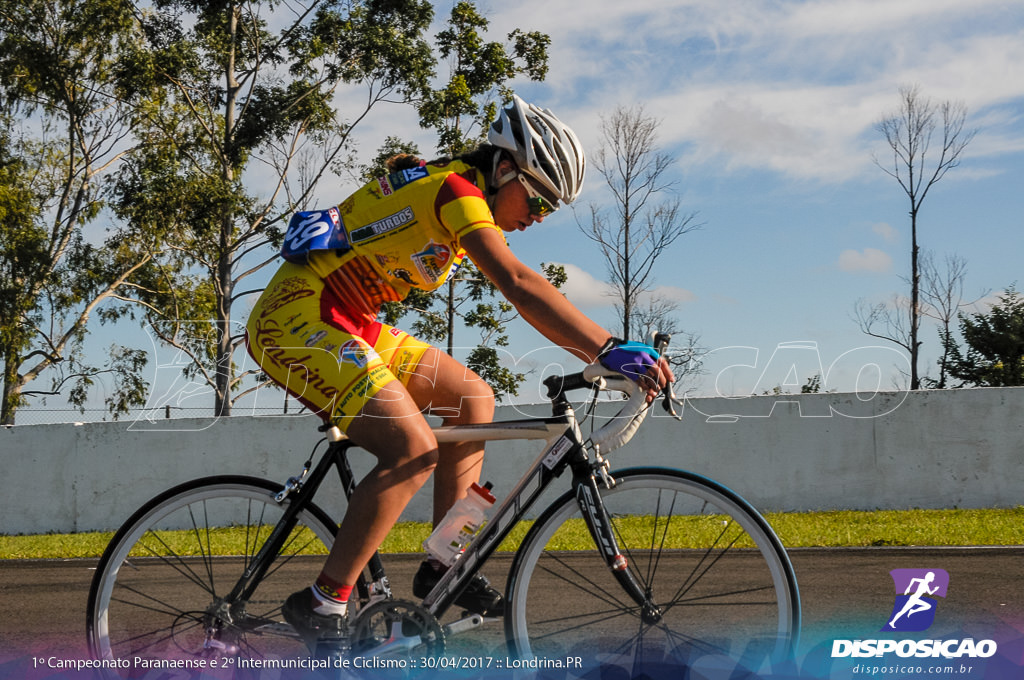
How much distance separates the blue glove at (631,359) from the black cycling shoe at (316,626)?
1.21 meters

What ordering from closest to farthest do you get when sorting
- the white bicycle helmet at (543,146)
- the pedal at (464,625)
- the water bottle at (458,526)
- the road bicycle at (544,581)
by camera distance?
the road bicycle at (544,581) → the pedal at (464,625) → the water bottle at (458,526) → the white bicycle helmet at (543,146)

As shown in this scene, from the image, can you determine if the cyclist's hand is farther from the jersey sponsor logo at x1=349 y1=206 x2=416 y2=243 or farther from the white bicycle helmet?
the jersey sponsor logo at x1=349 y1=206 x2=416 y2=243

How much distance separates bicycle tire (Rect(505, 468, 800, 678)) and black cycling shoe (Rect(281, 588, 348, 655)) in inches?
22.0

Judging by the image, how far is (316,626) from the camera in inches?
120

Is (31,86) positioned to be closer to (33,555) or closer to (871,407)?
(33,555)

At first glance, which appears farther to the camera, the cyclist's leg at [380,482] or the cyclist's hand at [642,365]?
the cyclist's leg at [380,482]

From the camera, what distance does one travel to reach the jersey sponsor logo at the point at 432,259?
10.7 feet

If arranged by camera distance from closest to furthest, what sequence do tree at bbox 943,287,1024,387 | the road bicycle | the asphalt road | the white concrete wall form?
the road bicycle
the asphalt road
the white concrete wall
tree at bbox 943,287,1024,387

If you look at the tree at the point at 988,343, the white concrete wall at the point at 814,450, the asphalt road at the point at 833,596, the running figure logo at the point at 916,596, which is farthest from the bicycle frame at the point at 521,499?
the tree at the point at 988,343

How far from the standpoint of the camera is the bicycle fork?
9.73 ft

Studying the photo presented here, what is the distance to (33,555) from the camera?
10.5 meters

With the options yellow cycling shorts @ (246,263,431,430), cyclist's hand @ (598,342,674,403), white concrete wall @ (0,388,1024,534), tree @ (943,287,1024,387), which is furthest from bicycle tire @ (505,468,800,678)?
tree @ (943,287,1024,387)

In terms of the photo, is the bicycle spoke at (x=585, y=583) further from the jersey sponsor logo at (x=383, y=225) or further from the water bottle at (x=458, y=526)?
the jersey sponsor logo at (x=383, y=225)

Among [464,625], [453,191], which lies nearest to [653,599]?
[464,625]
